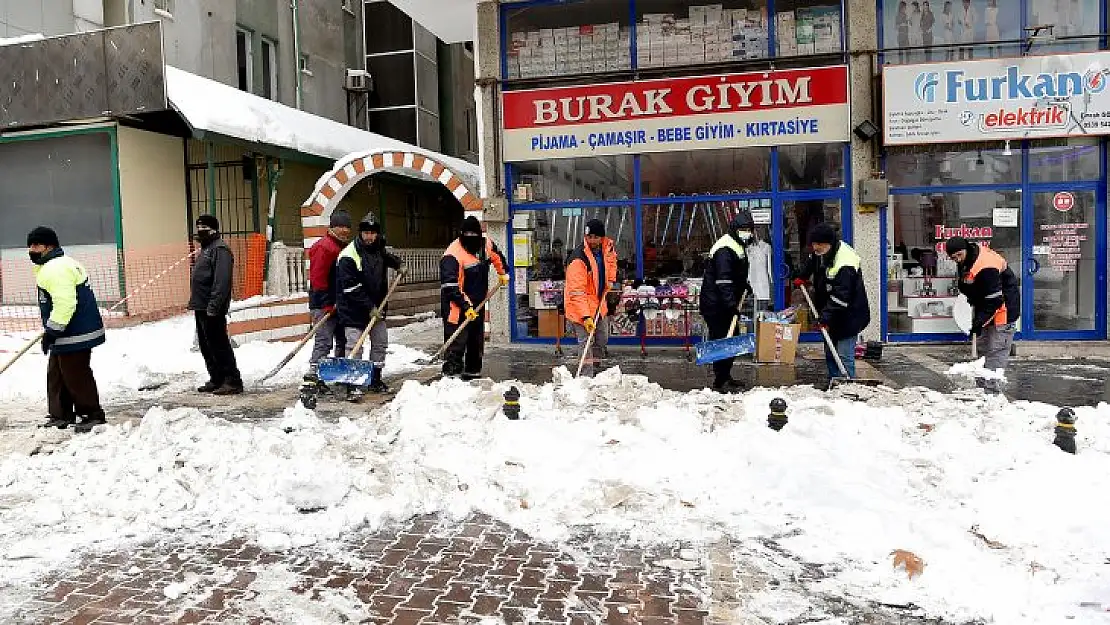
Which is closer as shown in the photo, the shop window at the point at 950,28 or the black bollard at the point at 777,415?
the black bollard at the point at 777,415

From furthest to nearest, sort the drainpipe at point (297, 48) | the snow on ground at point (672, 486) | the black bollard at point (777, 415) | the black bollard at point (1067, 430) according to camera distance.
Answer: the drainpipe at point (297, 48) < the black bollard at point (777, 415) < the black bollard at point (1067, 430) < the snow on ground at point (672, 486)

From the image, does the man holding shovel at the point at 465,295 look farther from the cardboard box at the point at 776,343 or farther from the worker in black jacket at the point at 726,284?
the cardboard box at the point at 776,343

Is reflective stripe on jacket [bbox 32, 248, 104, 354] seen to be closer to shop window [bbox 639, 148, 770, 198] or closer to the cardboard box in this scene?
the cardboard box

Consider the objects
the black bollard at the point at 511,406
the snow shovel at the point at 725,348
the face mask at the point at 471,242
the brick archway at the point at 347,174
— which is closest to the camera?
the black bollard at the point at 511,406

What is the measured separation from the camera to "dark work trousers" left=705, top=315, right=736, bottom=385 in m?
8.86

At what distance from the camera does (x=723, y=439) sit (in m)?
5.83

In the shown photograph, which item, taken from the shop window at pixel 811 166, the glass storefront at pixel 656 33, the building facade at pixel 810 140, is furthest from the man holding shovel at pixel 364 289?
the shop window at pixel 811 166

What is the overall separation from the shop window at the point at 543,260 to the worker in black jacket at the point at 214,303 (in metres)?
4.70

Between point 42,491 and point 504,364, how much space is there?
20.5 feet

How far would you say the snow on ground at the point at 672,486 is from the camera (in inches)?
162

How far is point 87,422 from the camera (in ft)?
24.3

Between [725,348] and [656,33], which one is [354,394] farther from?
[656,33]

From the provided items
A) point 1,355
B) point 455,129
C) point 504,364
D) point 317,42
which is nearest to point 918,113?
point 504,364

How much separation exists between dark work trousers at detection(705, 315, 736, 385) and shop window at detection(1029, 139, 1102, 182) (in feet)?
18.4
